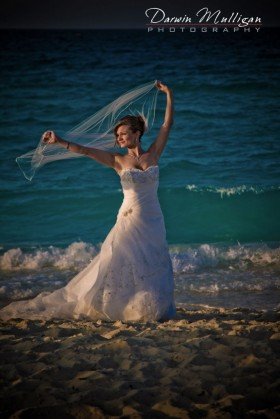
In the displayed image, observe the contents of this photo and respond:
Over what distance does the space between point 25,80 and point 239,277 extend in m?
18.1

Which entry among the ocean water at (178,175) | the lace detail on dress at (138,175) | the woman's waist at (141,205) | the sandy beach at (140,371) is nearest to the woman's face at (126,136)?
the lace detail on dress at (138,175)

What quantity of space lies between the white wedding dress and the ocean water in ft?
5.13

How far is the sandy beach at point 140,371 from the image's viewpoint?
3.17 meters

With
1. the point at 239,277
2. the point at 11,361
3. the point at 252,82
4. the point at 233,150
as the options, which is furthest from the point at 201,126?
the point at 11,361

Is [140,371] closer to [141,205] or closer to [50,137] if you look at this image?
[141,205]

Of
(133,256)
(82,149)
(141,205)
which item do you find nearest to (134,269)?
(133,256)

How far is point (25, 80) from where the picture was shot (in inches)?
919

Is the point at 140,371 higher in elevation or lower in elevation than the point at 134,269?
lower

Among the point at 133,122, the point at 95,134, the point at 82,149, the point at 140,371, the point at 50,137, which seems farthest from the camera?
the point at 95,134

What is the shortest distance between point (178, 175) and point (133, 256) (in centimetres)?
998

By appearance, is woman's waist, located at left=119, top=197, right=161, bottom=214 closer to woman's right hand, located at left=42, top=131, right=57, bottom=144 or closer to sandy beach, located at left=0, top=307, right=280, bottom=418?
woman's right hand, located at left=42, top=131, right=57, bottom=144

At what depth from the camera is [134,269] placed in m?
5.38

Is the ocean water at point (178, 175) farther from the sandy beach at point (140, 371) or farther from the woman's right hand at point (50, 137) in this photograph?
the woman's right hand at point (50, 137)

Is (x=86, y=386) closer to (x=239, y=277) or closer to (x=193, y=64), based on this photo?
(x=239, y=277)
